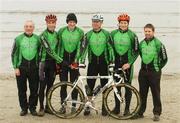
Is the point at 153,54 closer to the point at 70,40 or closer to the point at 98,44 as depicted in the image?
the point at 98,44

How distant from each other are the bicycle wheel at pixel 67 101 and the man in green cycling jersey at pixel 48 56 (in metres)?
0.24

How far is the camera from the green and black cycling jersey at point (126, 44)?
31.2 ft

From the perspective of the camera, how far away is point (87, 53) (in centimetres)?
977

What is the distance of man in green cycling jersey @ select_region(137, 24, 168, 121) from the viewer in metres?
9.37

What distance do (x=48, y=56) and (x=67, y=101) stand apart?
91 cm

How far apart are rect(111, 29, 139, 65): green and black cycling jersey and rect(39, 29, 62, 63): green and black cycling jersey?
3.51ft

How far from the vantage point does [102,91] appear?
31.7 ft

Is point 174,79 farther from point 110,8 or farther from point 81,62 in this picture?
point 110,8

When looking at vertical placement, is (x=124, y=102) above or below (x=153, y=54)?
below

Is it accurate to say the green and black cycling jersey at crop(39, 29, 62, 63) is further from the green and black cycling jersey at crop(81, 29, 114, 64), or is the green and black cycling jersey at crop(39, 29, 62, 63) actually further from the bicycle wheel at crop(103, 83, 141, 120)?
the bicycle wheel at crop(103, 83, 141, 120)

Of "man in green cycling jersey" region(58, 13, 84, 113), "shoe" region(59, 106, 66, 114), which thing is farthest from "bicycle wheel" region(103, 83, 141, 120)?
"shoe" region(59, 106, 66, 114)

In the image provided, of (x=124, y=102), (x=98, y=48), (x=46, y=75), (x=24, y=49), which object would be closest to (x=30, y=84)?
(x=46, y=75)

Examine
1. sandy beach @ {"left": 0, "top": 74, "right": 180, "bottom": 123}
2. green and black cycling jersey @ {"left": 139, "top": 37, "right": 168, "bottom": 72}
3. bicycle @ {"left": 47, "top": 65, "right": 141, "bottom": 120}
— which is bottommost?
sandy beach @ {"left": 0, "top": 74, "right": 180, "bottom": 123}

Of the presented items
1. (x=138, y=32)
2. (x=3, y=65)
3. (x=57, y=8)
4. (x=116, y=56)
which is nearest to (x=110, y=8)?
(x=57, y=8)
